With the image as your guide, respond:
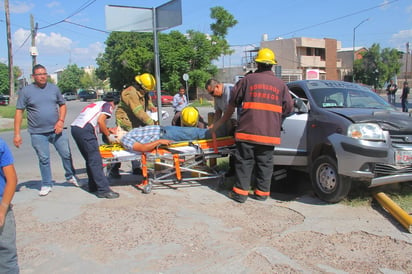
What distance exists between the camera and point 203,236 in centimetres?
412

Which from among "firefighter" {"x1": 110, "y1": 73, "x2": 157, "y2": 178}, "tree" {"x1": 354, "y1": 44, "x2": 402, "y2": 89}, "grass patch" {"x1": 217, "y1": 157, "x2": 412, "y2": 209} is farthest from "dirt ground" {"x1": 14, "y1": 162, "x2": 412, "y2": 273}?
"tree" {"x1": 354, "y1": 44, "x2": 402, "y2": 89}

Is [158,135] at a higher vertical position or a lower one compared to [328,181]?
higher

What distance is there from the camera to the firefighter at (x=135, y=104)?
6238mm

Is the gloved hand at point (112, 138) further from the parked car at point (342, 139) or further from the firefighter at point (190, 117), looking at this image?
the parked car at point (342, 139)

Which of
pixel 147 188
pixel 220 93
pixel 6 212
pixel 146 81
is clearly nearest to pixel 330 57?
pixel 220 93

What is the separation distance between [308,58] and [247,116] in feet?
182

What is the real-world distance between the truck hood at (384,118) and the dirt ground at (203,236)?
1.06 meters

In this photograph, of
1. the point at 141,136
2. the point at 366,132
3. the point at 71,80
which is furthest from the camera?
the point at 71,80

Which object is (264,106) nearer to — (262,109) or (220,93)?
(262,109)

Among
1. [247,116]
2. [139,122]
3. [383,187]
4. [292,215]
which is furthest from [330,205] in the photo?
[139,122]

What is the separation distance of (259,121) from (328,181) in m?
1.19

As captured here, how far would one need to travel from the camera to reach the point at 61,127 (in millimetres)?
5785

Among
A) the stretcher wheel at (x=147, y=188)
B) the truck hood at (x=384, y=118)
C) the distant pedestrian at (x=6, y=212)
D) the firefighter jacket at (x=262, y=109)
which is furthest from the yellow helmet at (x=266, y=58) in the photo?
the distant pedestrian at (x=6, y=212)

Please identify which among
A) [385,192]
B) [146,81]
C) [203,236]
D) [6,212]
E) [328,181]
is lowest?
[203,236]
